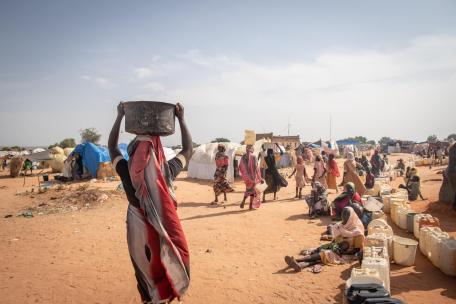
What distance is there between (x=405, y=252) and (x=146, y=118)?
16.0 feet

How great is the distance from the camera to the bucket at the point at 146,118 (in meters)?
2.36

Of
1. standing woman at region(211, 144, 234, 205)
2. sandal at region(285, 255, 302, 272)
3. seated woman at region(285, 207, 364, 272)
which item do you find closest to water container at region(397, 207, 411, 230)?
seated woman at region(285, 207, 364, 272)

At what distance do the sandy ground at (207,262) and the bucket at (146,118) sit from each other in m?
2.83

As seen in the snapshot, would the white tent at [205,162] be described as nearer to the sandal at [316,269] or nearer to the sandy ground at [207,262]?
the sandy ground at [207,262]

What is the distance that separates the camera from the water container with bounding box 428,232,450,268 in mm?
4938

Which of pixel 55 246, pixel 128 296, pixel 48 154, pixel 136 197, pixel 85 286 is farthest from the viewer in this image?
pixel 48 154

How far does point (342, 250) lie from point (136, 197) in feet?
15.2

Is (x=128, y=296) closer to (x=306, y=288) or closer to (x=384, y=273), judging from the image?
(x=306, y=288)

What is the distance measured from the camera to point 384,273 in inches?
157

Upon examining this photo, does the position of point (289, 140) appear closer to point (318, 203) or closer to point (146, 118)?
point (318, 203)

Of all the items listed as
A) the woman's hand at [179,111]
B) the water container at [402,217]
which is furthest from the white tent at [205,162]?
the woman's hand at [179,111]

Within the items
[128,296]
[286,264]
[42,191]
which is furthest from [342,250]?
[42,191]

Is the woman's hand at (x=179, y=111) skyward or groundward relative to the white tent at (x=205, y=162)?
skyward

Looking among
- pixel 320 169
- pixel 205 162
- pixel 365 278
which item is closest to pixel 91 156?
pixel 205 162
